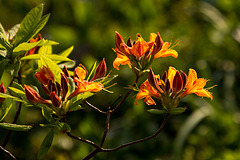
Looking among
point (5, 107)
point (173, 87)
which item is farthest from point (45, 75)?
point (173, 87)

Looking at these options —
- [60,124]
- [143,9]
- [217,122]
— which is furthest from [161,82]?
[143,9]

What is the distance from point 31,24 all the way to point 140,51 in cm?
22

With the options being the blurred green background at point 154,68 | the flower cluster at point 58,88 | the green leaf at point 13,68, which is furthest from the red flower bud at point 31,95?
the blurred green background at point 154,68

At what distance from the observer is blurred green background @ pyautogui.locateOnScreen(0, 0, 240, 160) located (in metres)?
1.91

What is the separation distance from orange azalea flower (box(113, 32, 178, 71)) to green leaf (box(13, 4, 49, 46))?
150 millimetres

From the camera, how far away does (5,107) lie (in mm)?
792

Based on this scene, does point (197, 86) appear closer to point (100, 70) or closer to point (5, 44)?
point (100, 70)

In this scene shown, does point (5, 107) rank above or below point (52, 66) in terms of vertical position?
below

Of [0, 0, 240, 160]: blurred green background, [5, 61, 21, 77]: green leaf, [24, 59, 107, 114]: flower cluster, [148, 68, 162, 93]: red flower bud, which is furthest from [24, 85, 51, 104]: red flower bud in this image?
[0, 0, 240, 160]: blurred green background

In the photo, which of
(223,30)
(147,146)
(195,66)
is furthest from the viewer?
(223,30)

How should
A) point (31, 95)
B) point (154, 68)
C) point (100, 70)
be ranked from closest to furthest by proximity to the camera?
point (31, 95), point (100, 70), point (154, 68)

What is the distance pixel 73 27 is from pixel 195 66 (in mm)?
841

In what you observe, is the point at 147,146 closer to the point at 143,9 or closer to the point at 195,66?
the point at 195,66

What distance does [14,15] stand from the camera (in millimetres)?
2568
